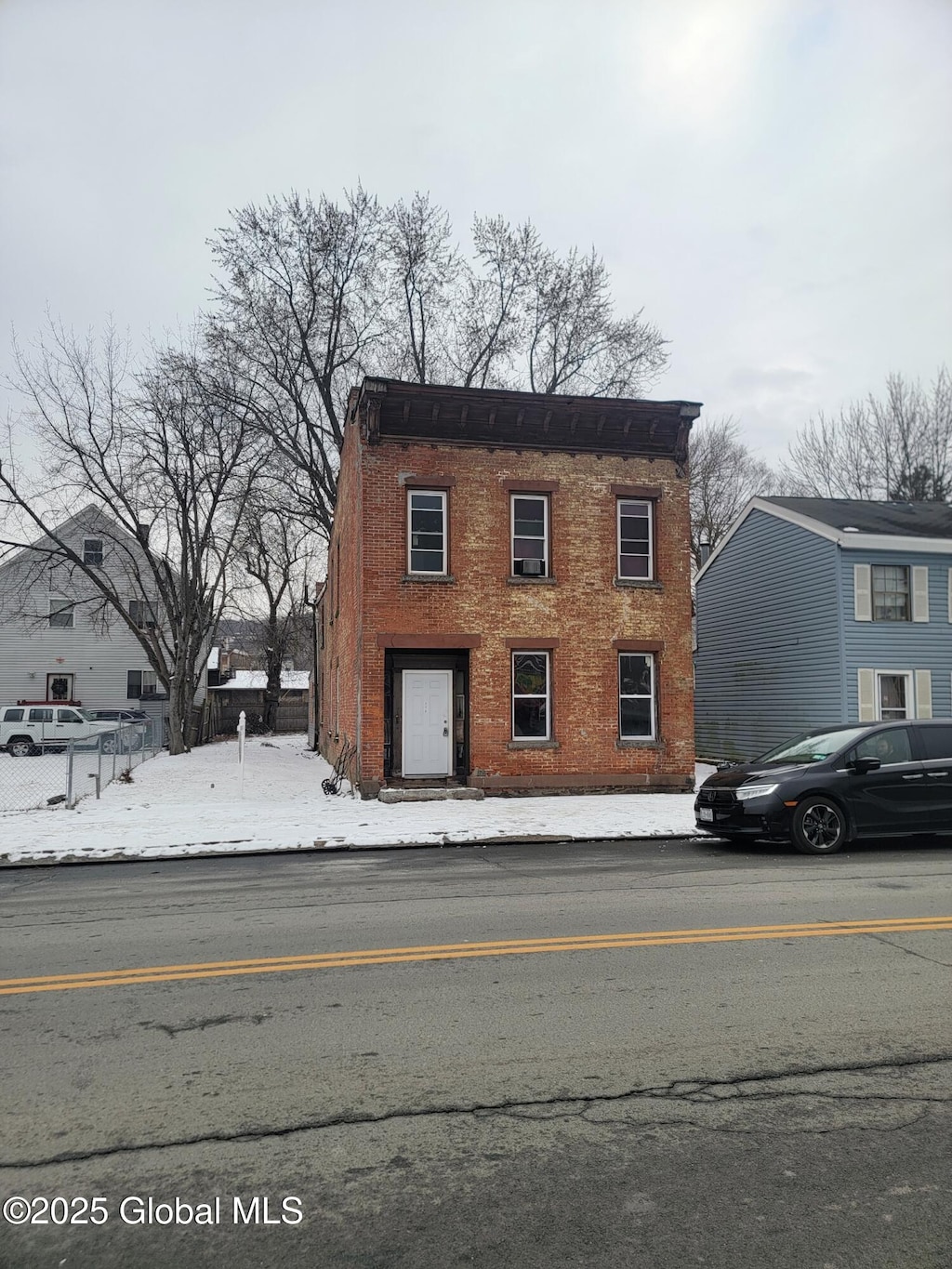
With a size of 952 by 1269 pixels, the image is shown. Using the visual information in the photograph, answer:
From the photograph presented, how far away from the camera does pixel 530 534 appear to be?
18.7m

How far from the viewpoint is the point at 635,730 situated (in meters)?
19.0

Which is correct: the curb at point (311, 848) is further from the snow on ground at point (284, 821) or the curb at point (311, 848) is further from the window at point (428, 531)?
the window at point (428, 531)

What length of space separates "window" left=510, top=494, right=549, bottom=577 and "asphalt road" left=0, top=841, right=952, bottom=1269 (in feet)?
36.9

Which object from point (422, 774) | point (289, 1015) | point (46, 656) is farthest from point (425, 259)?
Result: point (289, 1015)

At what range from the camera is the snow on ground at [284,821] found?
12.2 m

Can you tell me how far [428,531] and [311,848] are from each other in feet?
26.1

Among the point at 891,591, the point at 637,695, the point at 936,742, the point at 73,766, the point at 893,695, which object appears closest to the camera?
the point at 936,742

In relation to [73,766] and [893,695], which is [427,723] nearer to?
[73,766]

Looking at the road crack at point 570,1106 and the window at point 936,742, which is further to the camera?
the window at point 936,742

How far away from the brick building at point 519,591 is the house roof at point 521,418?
0.13 ft

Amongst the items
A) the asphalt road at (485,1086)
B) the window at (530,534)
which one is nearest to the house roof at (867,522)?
the window at (530,534)

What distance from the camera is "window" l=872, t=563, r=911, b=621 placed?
22469mm

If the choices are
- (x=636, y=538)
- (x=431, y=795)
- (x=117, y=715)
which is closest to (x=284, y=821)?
(x=431, y=795)

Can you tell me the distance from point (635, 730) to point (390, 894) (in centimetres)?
1107
